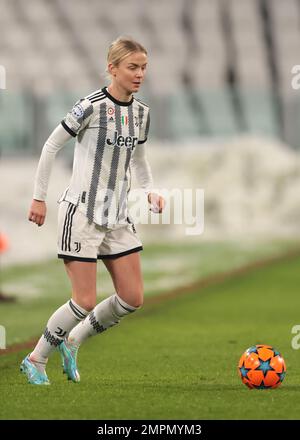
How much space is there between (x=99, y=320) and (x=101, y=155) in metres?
1.01

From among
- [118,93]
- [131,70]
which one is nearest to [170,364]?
[118,93]

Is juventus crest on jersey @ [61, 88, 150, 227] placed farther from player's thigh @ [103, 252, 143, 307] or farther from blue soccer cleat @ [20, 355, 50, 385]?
blue soccer cleat @ [20, 355, 50, 385]

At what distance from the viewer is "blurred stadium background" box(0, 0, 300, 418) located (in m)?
14.8

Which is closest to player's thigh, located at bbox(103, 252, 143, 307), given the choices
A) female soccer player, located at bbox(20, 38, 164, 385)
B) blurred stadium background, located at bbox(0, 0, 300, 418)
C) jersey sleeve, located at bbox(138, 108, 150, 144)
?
female soccer player, located at bbox(20, 38, 164, 385)

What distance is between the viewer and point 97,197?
559cm

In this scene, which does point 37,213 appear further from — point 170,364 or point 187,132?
point 187,132

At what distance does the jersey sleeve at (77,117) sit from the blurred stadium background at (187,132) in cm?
489

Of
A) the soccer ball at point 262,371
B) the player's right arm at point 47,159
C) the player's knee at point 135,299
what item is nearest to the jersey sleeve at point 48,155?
the player's right arm at point 47,159

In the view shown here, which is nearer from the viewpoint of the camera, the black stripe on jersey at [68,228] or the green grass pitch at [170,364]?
the green grass pitch at [170,364]

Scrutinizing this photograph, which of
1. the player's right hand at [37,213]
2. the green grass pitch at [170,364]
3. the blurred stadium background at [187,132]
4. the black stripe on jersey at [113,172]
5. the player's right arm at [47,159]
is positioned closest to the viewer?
the green grass pitch at [170,364]

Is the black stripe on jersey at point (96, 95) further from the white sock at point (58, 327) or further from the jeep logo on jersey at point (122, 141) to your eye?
the white sock at point (58, 327)

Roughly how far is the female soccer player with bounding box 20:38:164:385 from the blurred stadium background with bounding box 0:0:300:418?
14.9ft

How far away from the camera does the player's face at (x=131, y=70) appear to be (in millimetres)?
5457
